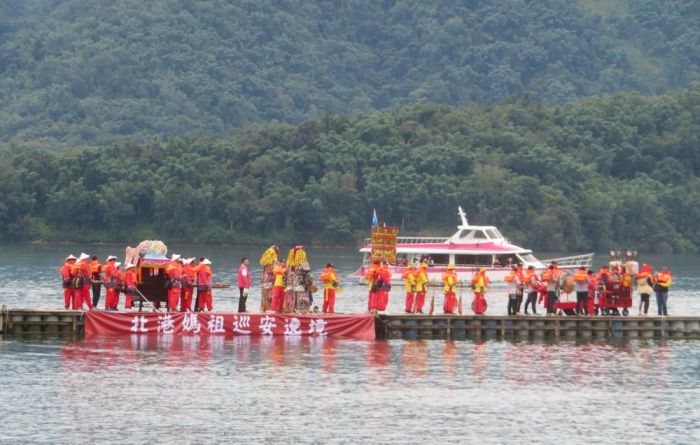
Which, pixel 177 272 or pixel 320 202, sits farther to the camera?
pixel 320 202

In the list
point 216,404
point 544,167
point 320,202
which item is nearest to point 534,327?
point 216,404

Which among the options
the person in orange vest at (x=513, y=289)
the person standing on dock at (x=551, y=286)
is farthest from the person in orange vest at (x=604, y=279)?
the person in orange vest at (x=513, y=289)

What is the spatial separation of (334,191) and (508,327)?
9514 centimetres

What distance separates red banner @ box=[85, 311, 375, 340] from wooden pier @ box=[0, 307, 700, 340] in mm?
1041

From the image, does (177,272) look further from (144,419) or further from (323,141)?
(323,141)

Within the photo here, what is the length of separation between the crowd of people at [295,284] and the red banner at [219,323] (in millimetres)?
Result: 1033

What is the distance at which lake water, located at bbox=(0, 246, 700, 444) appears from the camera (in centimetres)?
4384

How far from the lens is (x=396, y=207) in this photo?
15625 centimetres

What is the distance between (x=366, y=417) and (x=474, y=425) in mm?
3009

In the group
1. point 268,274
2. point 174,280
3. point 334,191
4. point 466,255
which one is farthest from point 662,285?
point 334,191

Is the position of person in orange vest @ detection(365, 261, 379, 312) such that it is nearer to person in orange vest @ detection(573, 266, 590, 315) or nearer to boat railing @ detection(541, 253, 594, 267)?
person in orange vest @ detection(573, 266, 590, 315)

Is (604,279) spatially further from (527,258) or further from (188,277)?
(527,258)

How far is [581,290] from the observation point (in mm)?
60906

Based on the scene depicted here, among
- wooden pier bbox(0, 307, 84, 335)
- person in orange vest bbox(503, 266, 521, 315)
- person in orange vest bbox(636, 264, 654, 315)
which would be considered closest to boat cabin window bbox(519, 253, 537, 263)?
A: person in orange vest bbox(636, 264, 654, 315)
